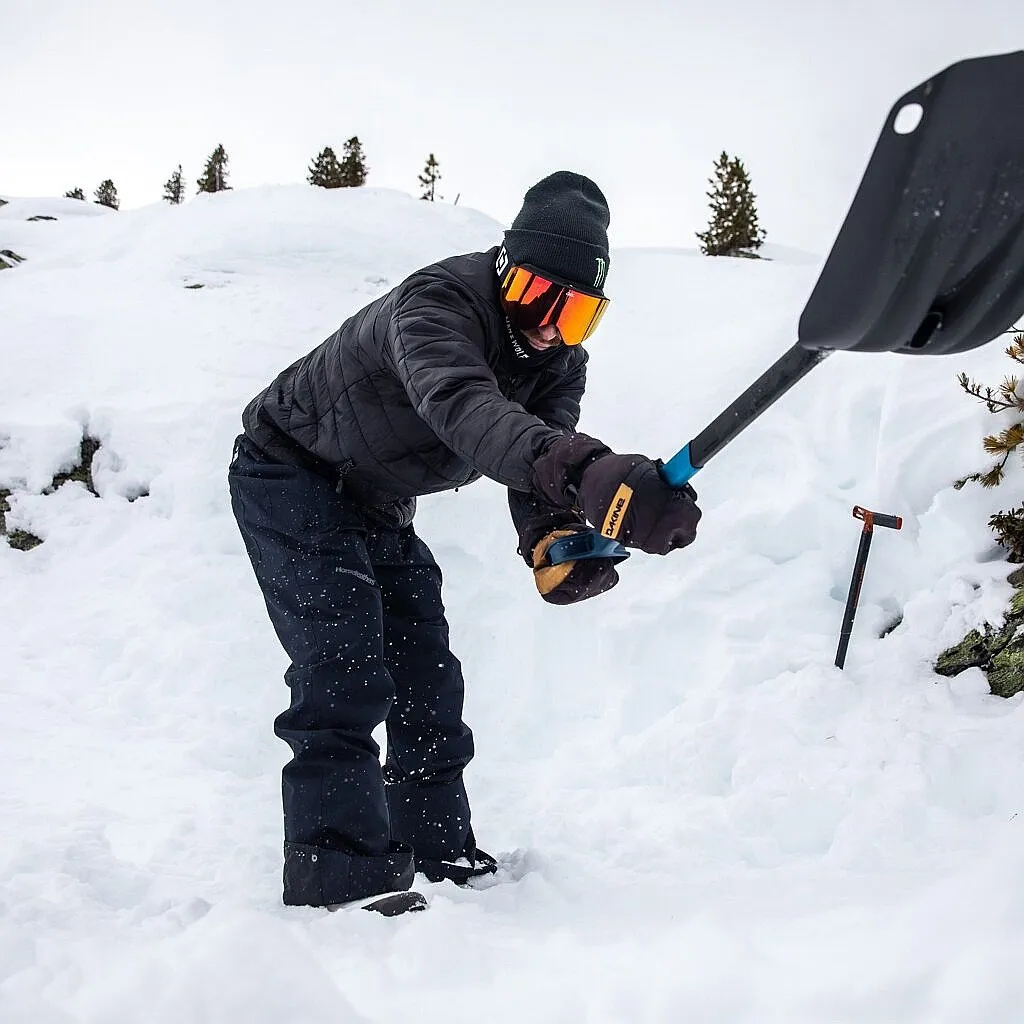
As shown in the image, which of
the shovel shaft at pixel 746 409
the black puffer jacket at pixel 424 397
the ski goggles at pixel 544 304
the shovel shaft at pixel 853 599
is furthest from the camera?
the shovel shaft at pixel 853 599

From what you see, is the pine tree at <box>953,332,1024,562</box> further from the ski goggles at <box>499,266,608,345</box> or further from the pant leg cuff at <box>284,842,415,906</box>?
the pant leg cuff at <box>284,842,415,906</box>

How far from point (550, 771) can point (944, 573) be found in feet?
5.94

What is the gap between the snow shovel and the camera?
138cm

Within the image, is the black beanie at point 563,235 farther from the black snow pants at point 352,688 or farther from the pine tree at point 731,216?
the pine tree at point 731,216

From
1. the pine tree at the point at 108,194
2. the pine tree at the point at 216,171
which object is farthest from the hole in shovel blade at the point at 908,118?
the pine tree at the point at 108,194

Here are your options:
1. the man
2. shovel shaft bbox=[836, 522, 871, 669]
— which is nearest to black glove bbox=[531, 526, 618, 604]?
the man

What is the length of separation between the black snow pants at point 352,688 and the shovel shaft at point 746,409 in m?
1.11

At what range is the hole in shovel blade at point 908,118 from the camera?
142 centimetres

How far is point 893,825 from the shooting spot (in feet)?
8.02

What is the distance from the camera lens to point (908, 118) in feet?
4.68

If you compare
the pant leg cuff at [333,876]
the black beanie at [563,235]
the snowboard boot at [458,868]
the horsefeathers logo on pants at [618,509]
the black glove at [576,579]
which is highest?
the black beanie at [563,235]

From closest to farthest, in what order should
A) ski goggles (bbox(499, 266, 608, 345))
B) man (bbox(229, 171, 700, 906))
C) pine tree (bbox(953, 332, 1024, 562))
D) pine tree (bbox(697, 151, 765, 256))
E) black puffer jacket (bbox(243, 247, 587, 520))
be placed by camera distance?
black puffer jacket (bbox(243, 247, 587, 520)) → man (bbox(229, 171, 700, 906)) → ski goggles (bbox(499, 266, 608, 345)) → pine tree (bbox(953, 332, 1024, 562)) → pine tree (bbox(697, 151, 765, 256))

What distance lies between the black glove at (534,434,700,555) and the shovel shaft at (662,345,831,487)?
5 cm

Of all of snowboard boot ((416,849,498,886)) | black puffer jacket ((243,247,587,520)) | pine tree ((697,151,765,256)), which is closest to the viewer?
black puffer jacket ((243,247,587,520))
